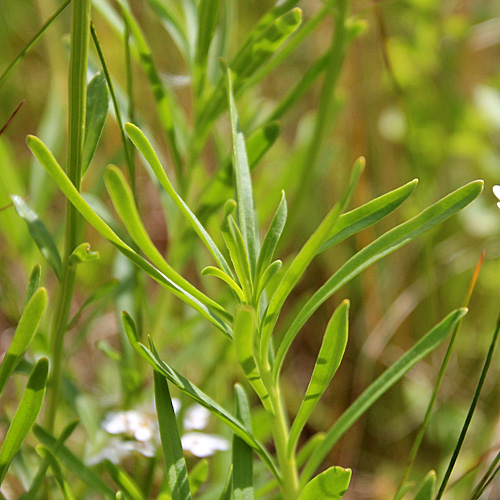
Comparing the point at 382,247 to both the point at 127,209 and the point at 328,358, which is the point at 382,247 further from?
the point at 127,209

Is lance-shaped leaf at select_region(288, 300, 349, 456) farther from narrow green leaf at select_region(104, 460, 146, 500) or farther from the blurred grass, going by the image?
the blurred grass

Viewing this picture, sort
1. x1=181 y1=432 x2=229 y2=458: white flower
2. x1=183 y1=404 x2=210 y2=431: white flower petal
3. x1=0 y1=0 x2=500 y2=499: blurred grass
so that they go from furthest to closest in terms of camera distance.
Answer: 1. x1=0 y1=0 x2=500 y2=499: blurred grass
2. x1=183 y1=404 x2=210 y2=431: white flower petal
3. x1=181 y1=432 x2=229 y2=458: white flower

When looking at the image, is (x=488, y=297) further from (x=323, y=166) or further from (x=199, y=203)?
(x=199, y=203)

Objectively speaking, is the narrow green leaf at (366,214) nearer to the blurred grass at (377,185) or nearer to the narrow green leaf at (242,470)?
the narrow green leaf at (242,470)

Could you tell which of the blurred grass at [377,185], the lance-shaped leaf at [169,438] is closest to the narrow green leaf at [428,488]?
the lance-shaped leaf at [169,438]

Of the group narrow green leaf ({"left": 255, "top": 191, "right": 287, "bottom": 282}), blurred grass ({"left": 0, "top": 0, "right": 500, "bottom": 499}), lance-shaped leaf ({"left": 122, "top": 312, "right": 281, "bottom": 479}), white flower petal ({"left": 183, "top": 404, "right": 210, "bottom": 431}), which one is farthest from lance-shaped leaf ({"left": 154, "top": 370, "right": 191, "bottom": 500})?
blurred grass ({"left": 0, "top": 0, "right": 500, "bottom": 499})

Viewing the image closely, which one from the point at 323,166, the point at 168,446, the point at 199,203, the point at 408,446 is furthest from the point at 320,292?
the point at 408,446
